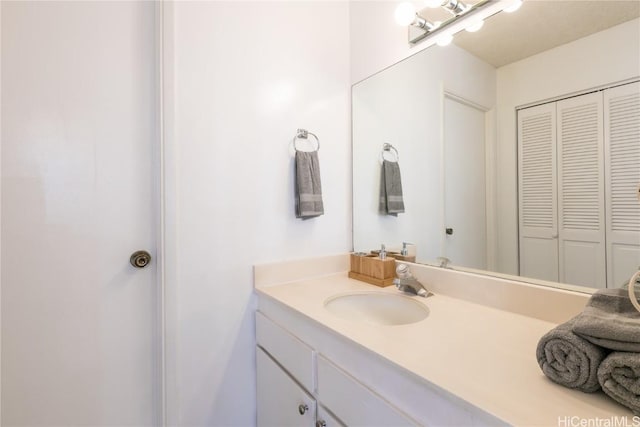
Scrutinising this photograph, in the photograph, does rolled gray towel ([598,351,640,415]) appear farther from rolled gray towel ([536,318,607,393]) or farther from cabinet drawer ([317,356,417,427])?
cabinet drawer ([317,356,417,427])

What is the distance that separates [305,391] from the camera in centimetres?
90

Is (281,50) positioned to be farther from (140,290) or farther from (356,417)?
(356,417)

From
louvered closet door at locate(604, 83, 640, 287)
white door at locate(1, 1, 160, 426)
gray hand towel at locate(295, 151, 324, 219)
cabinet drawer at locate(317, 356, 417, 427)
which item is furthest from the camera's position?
gray hand towel at locate(295, 151, 324, 219)

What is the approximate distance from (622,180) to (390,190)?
0.80 meters

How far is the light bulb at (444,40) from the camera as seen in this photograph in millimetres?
1113

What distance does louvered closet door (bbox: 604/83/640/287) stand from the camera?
2.42ft

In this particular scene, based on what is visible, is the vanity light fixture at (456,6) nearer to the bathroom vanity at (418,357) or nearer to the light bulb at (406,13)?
the light bulb at (406,13)

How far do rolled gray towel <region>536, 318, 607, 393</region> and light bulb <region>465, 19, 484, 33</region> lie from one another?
1010mm

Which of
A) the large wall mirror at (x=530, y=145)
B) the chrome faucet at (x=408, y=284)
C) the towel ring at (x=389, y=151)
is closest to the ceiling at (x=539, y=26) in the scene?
the large wall mirror at (x=530, y=145)

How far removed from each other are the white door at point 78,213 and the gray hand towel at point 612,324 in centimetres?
120

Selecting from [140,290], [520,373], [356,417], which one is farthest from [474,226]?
[140,290]

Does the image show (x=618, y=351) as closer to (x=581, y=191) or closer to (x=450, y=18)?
(x=581, y=191)

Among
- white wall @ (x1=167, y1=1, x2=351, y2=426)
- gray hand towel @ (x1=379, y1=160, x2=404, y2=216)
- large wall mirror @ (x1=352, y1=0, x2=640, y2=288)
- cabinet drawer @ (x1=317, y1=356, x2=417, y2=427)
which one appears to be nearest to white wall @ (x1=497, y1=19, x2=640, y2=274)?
large wall mirror @ (x1=352, y1=0, x2=640, y2=288)

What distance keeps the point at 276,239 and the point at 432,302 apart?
2.19ft
